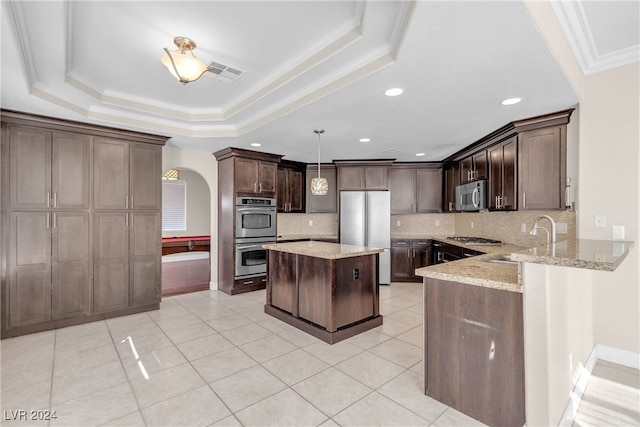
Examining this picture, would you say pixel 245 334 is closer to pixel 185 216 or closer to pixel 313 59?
pixel 313 59

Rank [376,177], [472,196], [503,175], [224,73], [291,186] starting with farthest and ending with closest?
[291,186] < [376,177] < [472,196] < [503,175] < [224,73]

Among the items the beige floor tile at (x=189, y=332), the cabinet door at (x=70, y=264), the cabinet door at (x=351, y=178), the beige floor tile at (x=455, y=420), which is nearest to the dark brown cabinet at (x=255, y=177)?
the cabinet door at (x=351, y=178)

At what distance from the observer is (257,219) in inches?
203

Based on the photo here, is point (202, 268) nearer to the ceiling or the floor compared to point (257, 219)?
nearer to the floor

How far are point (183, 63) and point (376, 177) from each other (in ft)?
13.7

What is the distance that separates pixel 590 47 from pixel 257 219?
14.7ft

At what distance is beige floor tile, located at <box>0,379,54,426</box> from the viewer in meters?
1.94

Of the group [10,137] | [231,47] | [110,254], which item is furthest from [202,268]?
[231,47]

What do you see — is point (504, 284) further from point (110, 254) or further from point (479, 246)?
point (110, 254)

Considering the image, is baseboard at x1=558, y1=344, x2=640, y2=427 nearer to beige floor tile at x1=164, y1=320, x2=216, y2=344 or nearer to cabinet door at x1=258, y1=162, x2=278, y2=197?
beige floor tile at x1=164, y1=320, x2=216, y2=344

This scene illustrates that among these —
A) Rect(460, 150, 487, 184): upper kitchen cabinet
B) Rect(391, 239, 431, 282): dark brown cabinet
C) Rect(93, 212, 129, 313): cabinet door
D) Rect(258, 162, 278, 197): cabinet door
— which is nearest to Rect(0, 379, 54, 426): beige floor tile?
Rect(93, 212, 129, 313): cabinet door

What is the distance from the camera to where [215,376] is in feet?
8.04

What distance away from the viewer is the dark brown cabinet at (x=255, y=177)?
4930mm

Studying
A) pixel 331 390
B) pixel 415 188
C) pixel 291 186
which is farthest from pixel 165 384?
pixel 415 188
